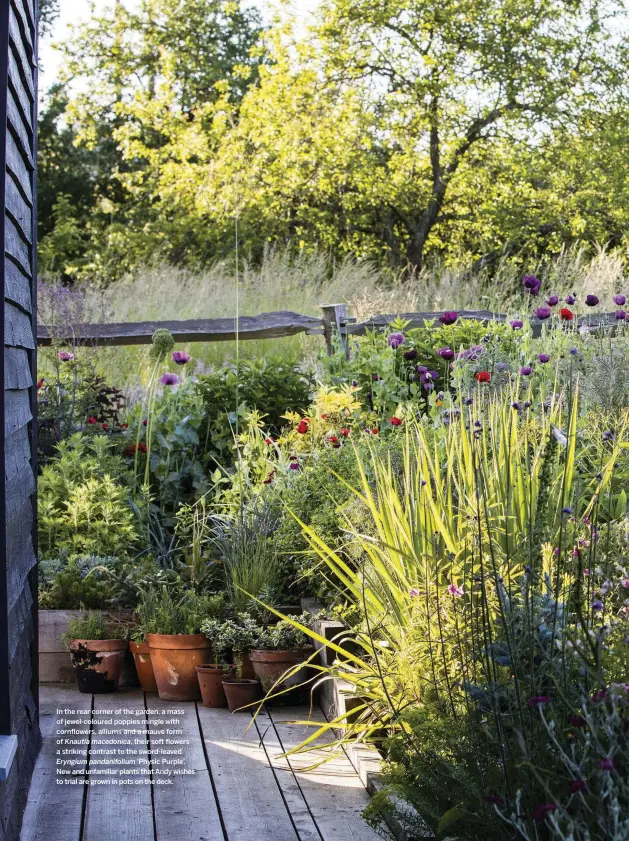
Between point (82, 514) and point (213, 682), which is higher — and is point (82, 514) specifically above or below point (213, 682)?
above

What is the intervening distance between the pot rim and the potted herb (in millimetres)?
54

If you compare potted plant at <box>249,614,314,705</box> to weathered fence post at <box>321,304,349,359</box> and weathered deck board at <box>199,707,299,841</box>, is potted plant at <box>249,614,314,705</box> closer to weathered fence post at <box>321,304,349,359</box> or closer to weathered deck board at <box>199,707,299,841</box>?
weathered deck board at <box>199,707,299,841</box>

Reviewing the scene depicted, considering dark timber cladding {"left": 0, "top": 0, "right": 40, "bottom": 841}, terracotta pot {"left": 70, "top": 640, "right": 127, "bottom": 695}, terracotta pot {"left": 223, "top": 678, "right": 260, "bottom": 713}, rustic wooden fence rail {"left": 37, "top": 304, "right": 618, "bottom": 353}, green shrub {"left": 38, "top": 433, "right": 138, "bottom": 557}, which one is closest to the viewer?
dark timber cladding {"left": 0, "top": 0, "right": 40, "bottom": 841}

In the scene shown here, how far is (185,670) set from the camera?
10.4 ft

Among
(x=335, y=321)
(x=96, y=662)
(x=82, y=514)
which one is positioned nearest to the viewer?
(x=96, y=662)

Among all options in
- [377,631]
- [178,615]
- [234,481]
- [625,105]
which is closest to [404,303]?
[234,481]

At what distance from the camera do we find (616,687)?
126 cm

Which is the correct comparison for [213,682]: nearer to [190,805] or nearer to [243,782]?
[243,782]

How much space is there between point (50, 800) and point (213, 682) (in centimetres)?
82

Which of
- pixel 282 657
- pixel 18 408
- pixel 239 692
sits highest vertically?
pixel 18 408

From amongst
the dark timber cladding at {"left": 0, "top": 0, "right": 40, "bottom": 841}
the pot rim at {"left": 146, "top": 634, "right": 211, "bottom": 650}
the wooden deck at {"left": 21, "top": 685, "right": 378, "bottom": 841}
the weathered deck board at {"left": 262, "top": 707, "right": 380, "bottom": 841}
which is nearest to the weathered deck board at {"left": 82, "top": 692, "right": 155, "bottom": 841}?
the wooden deck at {"left": 21, "top": 685, "right": 378, "bottom": 841}

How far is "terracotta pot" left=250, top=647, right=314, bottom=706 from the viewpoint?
3066 millimetres

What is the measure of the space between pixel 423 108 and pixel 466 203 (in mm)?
1644

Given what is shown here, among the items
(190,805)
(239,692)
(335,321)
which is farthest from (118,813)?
(335,321)
